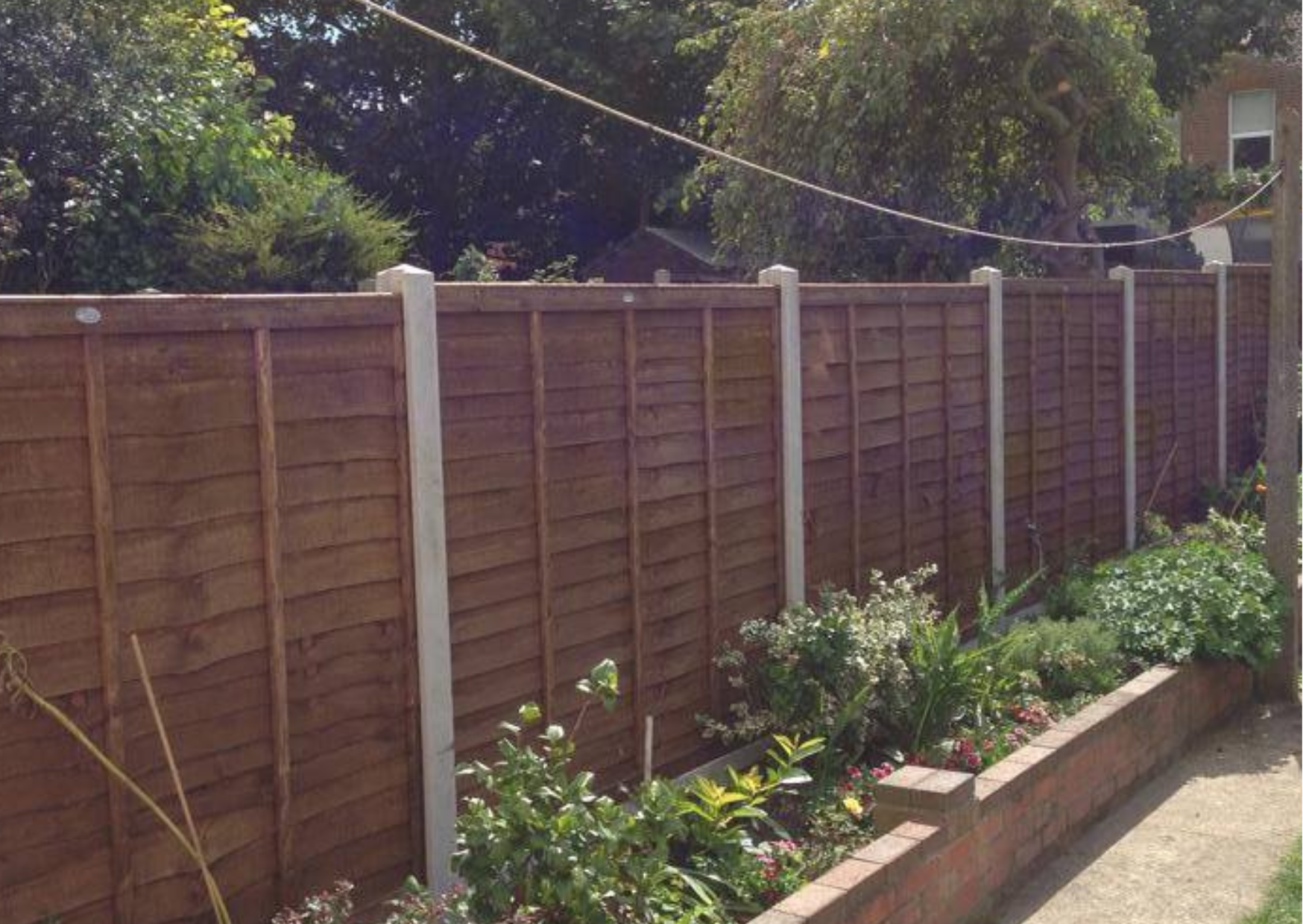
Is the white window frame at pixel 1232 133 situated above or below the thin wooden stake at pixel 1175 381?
above

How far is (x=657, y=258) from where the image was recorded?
2000cm

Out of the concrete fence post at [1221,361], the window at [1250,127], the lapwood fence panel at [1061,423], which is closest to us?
the lapwood fence panel at [1061,423]

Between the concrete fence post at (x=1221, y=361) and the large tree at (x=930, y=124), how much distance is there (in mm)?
1244

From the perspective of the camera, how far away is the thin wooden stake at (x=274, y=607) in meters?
4.15

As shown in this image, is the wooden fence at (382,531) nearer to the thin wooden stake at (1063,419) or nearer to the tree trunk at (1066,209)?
the thin wooden stake at (1063,419)

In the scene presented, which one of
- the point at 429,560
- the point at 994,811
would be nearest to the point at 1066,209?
the point at 994,811

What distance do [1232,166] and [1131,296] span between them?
20.8 m

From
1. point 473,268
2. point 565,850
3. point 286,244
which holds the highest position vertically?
point 286,244

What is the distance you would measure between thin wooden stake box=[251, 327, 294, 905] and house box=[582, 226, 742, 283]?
15.1m

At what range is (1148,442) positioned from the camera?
10844mm

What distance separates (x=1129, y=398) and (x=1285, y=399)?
80.8 inches

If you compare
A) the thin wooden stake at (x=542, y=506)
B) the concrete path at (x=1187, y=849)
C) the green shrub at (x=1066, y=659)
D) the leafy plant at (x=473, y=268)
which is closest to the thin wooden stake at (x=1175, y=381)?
the concrete path at (x=1187, y=849)

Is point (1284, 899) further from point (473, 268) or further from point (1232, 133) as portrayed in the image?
point (1232, 133)

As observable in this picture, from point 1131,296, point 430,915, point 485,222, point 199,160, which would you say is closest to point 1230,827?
point 430,915
